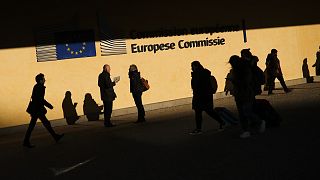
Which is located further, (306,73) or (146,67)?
(306,73)

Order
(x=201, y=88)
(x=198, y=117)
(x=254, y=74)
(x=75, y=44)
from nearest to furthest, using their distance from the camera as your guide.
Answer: (x=254, y=74)
(x=201, y=88)
(x=198, y=117)
(x=75, y=44)

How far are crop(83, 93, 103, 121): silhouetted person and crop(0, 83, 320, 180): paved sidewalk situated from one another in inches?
89.4

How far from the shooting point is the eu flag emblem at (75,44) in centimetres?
1608

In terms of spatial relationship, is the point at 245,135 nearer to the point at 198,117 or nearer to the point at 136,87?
the point at 198,117

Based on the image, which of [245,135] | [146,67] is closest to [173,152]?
[245,135]

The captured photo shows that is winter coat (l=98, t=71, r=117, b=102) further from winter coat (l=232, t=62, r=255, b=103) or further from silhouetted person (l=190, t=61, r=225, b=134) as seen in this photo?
winter coat (l=232, t=62, r=255, b=103)

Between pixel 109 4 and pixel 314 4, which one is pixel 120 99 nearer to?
pixel 109 4

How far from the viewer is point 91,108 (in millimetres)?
16391

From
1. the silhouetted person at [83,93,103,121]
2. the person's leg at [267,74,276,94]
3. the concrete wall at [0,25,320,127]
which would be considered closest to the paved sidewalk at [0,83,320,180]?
the concrete wall at [0,25,320,127]

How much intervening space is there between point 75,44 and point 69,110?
2.18 metres

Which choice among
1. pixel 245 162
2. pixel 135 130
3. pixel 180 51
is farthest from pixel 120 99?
pixel 245 162

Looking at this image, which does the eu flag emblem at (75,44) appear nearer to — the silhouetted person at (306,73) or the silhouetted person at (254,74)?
the silhouetted person at (254,74)

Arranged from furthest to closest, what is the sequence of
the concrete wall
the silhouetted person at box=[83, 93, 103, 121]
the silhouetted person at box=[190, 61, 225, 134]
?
the silhouetted person at box=[83, 93, 103, 121]
the concrete wall
the silhouetted person at box=[190, 61, 225, 134]

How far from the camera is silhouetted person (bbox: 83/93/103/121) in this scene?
1630 cm
